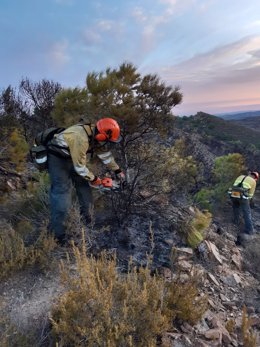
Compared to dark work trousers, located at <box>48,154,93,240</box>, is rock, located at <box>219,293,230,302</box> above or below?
below

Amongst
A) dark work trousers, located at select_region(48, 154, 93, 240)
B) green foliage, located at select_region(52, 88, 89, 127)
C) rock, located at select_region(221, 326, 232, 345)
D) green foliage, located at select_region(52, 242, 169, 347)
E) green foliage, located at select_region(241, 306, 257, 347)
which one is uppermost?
green foliage, located at select_region(52, 88, 89, 127)

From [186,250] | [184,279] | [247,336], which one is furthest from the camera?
[186,250]

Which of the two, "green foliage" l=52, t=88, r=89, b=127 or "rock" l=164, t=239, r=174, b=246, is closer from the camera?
"rock" l=164, t=239, r=174, b=246

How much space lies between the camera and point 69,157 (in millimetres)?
4090

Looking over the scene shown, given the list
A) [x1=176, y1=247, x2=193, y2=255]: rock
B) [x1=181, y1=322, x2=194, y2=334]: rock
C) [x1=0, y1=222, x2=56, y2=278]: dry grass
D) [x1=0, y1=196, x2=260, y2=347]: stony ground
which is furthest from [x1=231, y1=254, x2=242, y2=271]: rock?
[x1=0, y1=222, x2=56, y2=278]: dry grass

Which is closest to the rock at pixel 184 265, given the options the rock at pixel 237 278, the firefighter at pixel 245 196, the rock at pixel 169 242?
the rock at pixel 169 242

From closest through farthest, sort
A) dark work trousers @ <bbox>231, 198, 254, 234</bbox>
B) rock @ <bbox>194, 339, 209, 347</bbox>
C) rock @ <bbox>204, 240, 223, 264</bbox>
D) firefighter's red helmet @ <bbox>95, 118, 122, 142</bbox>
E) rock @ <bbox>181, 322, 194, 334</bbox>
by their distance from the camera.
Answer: rock @ <bbox>194, 339, 209, 347</bbox> → rock @ <bbox>181, 322, 194, 334</bbox> → firefighter's red helmet @ <bbox>95, 118, 122, 142</bbox> → rock @ <bbox>204, 240, 223, 264</bbox> → dark work trousers @ <bbox>231, 198, 254, 234</bbox>

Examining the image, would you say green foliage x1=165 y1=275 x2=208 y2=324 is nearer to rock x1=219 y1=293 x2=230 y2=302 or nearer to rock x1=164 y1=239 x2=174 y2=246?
rock x1=219 y1=293 x2=230 y2=302

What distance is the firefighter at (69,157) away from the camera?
3.86 metres

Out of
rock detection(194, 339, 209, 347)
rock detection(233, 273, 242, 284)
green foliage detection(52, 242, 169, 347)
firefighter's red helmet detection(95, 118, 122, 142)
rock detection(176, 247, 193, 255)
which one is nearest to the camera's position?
green foliage detection(52, 242, 169, 347)

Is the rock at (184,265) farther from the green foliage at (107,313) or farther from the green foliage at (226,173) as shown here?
the green foliage at (226,173)

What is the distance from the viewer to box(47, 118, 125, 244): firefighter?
12.7 ft

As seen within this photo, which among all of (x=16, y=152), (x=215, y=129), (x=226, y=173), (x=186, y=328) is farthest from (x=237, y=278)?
(x=215, y=129)

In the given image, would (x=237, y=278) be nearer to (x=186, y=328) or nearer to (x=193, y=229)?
(x=193, y=229)
